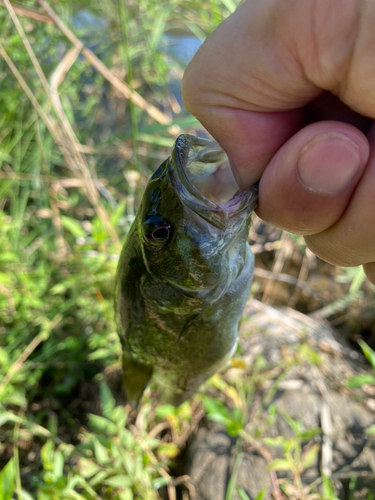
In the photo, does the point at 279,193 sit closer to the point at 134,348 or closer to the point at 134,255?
the point at 134,255

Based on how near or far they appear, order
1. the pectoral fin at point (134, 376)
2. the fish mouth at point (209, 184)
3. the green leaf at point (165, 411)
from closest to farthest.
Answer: the fish mouth at point (209, 184)
the pectoral fin at point (134, 376)
the green leaf at point (165, 411)

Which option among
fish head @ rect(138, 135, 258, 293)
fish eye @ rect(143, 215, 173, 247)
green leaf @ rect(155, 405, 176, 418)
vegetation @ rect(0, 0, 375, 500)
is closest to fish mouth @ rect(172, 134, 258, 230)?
fish head @ rect(138, 135, 258, 293)

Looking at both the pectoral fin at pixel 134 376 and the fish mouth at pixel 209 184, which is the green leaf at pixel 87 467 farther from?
the fish mouth at pixel 209 184

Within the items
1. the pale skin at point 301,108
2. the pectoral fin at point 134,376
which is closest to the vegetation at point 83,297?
the pectoral fin at point 134,376

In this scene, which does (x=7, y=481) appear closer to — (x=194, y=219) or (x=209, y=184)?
(x=194, y=219)

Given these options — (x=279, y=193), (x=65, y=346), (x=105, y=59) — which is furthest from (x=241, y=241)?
(x=105, y=59)

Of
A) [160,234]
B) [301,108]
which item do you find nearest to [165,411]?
[160,234]

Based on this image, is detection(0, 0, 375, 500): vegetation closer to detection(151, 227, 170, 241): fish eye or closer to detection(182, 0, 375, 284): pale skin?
detection(182, 0, 375, 284): pale skin
